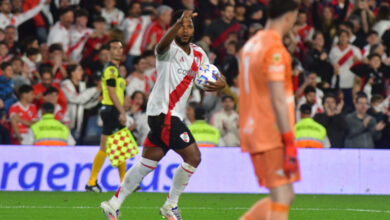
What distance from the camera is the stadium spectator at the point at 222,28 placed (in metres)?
18.7

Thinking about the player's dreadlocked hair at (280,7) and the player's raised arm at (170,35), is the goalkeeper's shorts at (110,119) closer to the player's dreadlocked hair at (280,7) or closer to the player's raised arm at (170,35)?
the player's raised arm at (170,35)

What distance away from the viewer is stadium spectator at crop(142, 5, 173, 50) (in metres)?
18.3

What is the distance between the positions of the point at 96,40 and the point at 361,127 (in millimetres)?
5627

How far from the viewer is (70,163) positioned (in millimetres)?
15078

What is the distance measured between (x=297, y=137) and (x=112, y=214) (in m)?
7.14

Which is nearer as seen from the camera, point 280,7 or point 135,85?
point 280,7

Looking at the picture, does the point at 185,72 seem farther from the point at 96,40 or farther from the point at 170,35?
the point at 96,40

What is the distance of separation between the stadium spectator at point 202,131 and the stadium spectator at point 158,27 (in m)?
3.09

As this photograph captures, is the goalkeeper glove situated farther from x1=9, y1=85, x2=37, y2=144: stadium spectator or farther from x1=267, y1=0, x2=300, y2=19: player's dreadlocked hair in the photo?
x1=9, y1=85, x2=37, y2=144: stadium spectator

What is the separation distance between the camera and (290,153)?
19.8 ft

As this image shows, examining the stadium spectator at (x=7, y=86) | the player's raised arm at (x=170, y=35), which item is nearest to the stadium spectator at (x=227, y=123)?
the stadium spectator at (x=7, y=86)

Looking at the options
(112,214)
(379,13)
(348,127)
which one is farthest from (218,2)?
(112,214)

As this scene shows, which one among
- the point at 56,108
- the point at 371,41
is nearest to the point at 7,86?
the point at 56,108

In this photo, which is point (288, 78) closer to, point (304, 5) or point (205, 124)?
point (205, 124)
